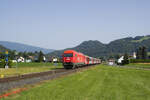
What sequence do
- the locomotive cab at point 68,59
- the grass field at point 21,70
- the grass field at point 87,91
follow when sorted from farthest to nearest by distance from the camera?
the locomotive cab at point 68,59, the grass field at point 21,70, the grass field at point 87,91

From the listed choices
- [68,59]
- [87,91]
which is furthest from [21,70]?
[87,91]

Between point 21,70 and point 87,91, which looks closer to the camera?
point 87,91

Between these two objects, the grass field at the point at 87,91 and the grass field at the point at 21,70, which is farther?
the grass field at the point at 21,70

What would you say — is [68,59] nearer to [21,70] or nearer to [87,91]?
[21,70]

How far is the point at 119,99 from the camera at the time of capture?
1266cm

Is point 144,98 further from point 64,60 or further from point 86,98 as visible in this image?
point 64,60

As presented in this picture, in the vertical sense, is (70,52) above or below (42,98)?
above

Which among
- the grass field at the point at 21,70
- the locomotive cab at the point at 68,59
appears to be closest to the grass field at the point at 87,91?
the grass field at the point at 21,70

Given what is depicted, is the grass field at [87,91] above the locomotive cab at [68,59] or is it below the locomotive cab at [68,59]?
below

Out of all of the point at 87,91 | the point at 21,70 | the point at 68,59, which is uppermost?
the point at 68,59

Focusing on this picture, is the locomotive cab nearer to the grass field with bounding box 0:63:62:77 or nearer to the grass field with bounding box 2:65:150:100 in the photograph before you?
the grass field with bounding box 0:63:62:77

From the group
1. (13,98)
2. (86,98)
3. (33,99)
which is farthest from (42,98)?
(86,98)

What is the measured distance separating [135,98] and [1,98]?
7484mm

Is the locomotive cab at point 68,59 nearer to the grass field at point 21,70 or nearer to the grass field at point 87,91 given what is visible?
the grass field at point 21,70
